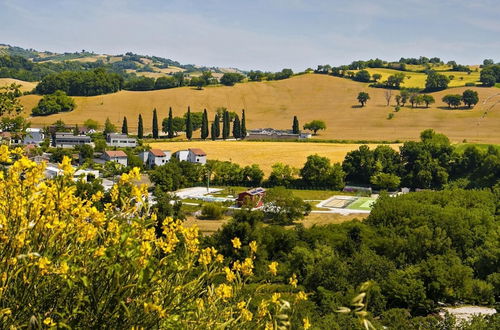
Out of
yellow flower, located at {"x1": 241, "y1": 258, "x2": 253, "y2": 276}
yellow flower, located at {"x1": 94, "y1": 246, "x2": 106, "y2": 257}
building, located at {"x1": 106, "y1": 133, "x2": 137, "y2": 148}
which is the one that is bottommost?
building, located at {"x1": 106, "y1": 133, "x2": 137, "y2": 148}

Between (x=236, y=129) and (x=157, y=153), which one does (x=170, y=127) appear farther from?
(x=157, y=153)

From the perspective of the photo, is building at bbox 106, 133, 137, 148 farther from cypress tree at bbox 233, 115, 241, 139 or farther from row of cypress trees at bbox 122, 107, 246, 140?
cypress tree at bbox 233, 115, 241, 139

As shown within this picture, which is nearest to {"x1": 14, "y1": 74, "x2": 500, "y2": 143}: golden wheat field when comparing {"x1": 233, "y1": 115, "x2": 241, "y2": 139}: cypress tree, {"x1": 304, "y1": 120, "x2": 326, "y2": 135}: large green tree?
{"x1": 304, "y1": 120, "x2": 326, "y2": 135}: large green tree

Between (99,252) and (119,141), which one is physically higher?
(99,252)

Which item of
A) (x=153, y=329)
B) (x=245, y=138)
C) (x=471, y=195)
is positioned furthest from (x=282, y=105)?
(x=153, y=329)

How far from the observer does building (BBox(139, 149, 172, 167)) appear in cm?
7556

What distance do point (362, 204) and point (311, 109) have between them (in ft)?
271

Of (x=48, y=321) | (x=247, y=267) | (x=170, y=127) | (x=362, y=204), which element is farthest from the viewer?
(x=170, y=127)

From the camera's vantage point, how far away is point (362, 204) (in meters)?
59.6

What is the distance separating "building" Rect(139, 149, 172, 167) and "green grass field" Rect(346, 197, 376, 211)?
30.2 meters

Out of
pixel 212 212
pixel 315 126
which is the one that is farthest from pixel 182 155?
pixel 315 126

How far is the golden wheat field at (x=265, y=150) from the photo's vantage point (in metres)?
81.7

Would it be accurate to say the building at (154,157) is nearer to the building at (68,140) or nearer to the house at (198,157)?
the house at (198,157)

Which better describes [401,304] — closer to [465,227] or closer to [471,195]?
[465,227]
